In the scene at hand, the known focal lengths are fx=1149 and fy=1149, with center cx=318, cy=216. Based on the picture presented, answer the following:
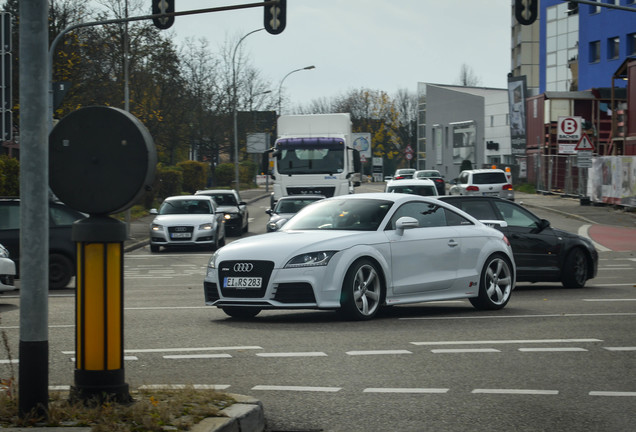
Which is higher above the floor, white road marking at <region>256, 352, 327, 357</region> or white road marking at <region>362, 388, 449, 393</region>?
white road marking at <region>362, 388, 449, 393</region>

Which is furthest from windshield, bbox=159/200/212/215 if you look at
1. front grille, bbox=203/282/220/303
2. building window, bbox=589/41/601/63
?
building window, bbox=589/41/601/63

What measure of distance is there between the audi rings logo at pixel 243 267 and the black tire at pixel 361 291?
3.25 feet

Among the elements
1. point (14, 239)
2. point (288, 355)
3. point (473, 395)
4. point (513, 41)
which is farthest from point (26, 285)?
point (513, 41)

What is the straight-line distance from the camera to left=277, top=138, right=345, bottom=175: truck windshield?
36.3 metres

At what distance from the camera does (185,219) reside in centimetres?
3095

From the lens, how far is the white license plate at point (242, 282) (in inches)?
472

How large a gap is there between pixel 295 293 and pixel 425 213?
2409mm

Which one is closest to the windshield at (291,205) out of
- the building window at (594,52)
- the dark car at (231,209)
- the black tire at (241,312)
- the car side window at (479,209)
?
the dark car at (231,209)

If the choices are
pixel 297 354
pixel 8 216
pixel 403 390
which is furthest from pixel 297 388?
pixel 8 216

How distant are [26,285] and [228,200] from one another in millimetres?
32428

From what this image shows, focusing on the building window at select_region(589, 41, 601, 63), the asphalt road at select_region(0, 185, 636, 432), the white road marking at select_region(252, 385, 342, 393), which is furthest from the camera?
the building window at select_region(589, 41, 601, 63)

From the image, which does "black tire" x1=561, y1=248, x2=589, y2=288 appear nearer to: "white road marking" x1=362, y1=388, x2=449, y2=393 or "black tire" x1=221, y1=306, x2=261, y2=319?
"black tire" x1=221, y1=306, x2=261, y2=319

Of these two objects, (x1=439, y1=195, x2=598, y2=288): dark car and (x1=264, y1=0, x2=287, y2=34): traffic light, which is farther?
(x1=264, y1=0, x2=287, y2=34): traffic light

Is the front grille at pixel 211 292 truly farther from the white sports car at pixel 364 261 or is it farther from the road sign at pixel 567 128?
the road sign at pixel 567 128
